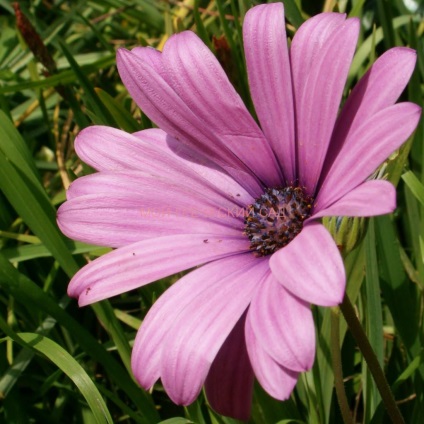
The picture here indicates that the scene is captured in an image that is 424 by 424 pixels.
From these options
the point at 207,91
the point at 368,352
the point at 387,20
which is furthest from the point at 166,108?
the point at 387,20

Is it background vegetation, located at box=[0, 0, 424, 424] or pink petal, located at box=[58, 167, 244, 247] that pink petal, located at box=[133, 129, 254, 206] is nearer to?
pink petal, located at box=[58, 167, 244, 247]

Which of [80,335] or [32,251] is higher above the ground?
[32,251]

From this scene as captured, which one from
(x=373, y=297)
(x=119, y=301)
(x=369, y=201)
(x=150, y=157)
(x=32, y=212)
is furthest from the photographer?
(x=119, y=301)

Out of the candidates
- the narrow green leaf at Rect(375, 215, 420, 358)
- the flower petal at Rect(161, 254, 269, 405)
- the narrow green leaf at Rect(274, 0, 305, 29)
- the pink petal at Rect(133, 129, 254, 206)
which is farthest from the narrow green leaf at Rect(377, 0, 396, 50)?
the flower petal at Rect(161, 254, 269, 405)

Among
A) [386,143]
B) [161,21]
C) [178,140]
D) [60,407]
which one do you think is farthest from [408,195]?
[161,21]

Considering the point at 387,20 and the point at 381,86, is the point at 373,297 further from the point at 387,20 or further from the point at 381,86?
the point at 387,20

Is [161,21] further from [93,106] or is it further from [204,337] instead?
[204,337]

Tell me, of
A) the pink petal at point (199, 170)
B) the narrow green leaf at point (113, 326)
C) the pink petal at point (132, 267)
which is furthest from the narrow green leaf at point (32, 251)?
the pink petal at point (132, 267)
